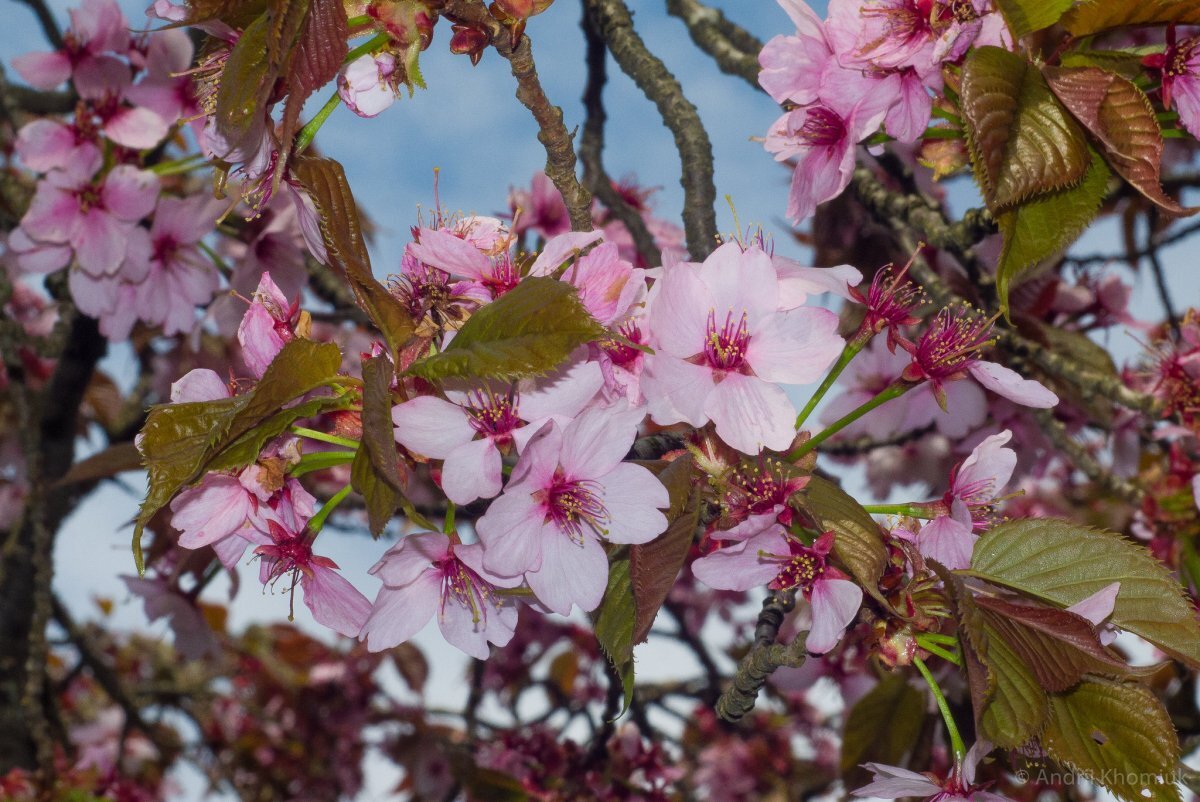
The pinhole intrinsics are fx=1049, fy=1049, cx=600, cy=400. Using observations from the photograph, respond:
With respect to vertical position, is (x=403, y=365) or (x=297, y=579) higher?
(x=403, y=365)

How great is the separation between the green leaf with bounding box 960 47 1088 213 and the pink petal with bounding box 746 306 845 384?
237mm

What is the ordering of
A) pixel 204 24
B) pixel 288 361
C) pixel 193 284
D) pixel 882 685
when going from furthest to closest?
pixel 193 284, pixel 882 685, pixel 204 24, pixel 288 361

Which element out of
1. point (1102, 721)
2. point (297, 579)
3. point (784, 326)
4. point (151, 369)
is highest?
point (784, 326)

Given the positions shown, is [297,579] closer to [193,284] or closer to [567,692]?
[193,284]

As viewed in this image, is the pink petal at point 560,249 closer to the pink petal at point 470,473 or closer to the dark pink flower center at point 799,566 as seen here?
Answer: the pink petal at point 470,473

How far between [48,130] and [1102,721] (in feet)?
6.53

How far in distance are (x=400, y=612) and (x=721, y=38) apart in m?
1.31

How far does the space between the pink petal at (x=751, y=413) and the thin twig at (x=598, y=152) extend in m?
0.90

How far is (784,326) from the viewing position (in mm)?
962

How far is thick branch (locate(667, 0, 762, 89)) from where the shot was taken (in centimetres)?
177

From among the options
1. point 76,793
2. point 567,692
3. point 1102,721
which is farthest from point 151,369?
point 1102,721

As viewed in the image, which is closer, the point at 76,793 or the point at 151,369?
the point at 76,793

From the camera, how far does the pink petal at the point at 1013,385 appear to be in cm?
103

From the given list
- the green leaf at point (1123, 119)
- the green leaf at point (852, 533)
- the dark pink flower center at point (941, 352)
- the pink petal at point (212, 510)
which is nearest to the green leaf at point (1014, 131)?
the green leaf at point (1123, 119)
